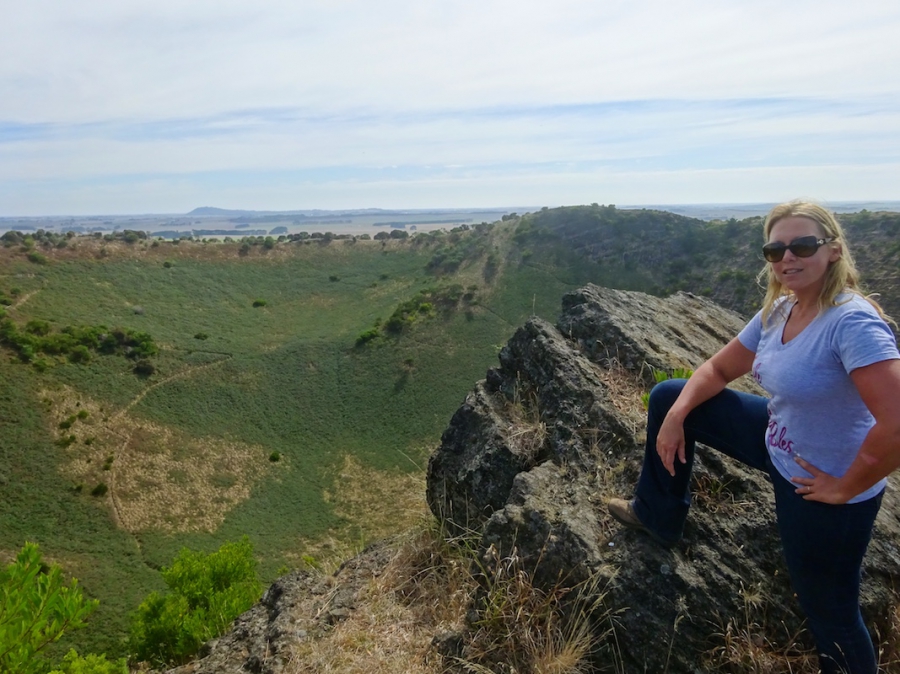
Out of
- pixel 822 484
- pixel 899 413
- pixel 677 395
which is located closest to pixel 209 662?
pixel 677 395

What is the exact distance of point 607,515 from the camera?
3.97m

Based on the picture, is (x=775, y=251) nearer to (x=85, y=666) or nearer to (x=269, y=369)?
(x=85, y=666)

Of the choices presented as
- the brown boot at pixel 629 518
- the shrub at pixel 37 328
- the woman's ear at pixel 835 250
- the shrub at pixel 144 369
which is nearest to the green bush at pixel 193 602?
the brown boot at pixel 629 518

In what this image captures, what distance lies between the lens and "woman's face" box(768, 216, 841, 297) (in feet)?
8.93

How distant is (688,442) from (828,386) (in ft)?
3.19

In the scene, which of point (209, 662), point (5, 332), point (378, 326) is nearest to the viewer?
point (209, 662)

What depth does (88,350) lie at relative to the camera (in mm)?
42406

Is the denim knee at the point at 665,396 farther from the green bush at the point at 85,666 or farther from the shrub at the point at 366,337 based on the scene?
the shrub at the point at 366,337

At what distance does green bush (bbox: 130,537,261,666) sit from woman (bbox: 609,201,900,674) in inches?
477

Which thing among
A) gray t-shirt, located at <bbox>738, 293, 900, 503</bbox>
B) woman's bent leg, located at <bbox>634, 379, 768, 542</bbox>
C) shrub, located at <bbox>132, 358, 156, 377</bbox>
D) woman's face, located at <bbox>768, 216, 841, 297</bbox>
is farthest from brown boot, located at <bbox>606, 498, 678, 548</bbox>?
shrub, located at <bbox>132, 358, 156, 377</bbox>

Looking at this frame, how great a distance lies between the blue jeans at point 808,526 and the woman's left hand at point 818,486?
6 centimetres

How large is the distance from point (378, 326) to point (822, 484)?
52666 mm

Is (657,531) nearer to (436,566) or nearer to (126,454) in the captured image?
(436,566)

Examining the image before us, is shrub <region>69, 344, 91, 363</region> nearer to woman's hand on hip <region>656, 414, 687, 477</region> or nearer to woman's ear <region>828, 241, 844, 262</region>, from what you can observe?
woman's hand on hip <region>656, 414, 687, 477</region>
